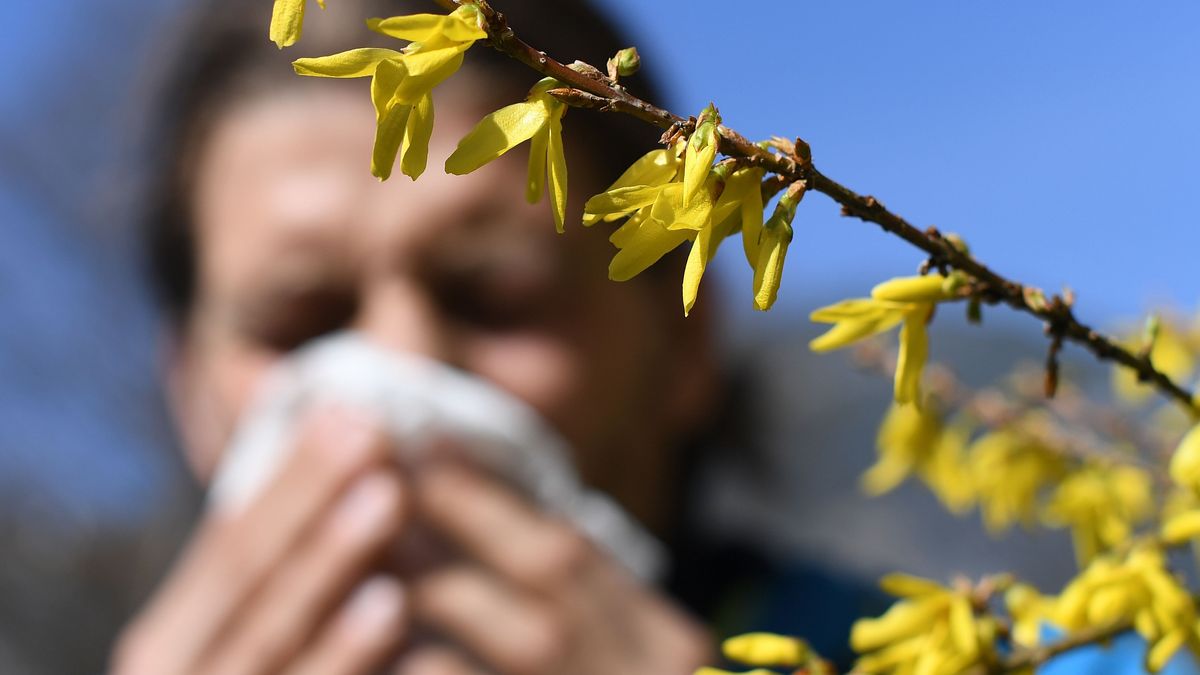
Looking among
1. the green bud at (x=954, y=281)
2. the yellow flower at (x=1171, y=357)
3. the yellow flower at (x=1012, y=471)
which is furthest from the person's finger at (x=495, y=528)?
the green bud at (x=954, y=281)

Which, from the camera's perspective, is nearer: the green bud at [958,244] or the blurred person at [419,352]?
the green bud at [958,244]

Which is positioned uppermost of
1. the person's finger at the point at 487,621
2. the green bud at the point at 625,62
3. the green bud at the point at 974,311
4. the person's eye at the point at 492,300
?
the person's eye at the point at 492,300

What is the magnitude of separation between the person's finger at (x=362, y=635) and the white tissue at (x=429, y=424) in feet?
0.47

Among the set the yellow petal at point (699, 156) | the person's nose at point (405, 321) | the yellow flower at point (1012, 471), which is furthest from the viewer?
the person's nose at point (405, 321)

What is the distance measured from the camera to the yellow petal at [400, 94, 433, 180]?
292mm

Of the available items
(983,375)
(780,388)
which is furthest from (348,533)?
(780,388)

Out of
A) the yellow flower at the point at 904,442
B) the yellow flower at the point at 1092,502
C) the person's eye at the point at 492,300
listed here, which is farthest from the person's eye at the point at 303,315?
the yellow flower at the point at 1092,502

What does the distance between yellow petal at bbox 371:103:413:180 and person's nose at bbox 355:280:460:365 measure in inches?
35.9

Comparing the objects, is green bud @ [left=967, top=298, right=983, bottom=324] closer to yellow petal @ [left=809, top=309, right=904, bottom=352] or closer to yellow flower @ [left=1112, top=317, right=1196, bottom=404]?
yellow petal @ [left=809, top=309, right=904, bottom=352]

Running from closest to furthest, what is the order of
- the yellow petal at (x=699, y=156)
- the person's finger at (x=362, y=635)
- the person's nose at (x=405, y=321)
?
the yellow petal at (x=699, y=156) < the person's finger at (x=362, y=635) < the person's nose at (x=405, y=321)

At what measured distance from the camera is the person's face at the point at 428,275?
49.2 inches

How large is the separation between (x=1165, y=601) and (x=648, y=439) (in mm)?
1103

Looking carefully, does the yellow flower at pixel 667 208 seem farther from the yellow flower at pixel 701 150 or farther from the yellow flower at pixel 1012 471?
the yellow flower at pixel 1012 471

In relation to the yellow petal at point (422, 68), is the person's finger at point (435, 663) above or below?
above
